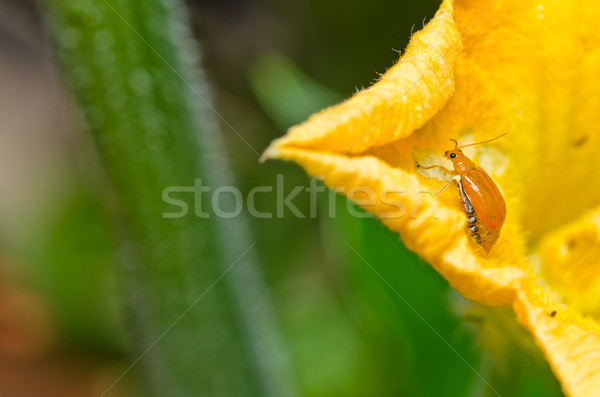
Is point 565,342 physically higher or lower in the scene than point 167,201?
lower

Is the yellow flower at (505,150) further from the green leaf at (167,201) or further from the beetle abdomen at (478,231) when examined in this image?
the green leaf at (167,201)

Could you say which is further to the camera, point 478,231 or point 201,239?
point 201,239

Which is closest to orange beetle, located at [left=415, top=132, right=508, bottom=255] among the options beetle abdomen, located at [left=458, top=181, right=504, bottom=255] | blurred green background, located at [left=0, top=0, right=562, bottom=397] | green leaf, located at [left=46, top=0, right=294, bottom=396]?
beetle abdomen, located at [left=458, top=181, right=504, bottom=255]

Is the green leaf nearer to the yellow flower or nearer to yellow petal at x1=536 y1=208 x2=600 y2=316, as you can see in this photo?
the yellow flower

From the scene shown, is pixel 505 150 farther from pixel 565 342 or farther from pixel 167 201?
pixel 167 201

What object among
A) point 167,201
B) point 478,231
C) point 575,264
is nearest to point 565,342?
point 478,231
